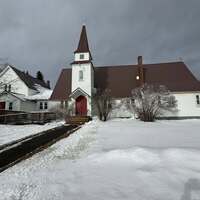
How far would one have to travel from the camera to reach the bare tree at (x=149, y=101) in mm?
18453

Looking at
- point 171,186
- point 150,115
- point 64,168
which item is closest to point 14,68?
point 150,115

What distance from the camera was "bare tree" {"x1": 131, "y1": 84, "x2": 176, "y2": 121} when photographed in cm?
1845


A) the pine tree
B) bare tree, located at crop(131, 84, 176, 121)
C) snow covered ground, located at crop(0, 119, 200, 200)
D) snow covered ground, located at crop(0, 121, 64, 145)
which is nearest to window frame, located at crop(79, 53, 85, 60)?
bare tree, located at crop(131, 84, 176, 121)

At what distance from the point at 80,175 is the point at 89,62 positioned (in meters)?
20.8

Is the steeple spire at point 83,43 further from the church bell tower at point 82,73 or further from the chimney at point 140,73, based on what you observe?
the chimney at point 140,73

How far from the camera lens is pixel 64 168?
474cm

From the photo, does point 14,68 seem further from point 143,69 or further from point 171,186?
point 171,186

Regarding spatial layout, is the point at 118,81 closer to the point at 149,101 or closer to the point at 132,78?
the point at 132,78

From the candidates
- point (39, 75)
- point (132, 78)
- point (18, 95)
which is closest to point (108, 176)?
point (132, 78)

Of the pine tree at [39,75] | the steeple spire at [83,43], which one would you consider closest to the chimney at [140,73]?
the steeple spire at [83,43]

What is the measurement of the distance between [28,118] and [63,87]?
744 centimetres

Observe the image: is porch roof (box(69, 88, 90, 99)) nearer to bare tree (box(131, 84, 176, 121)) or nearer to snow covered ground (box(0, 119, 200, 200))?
bare tree (box(131, 84, 176, 121))

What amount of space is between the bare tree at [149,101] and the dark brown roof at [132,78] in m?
3.40

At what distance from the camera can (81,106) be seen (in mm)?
22703
